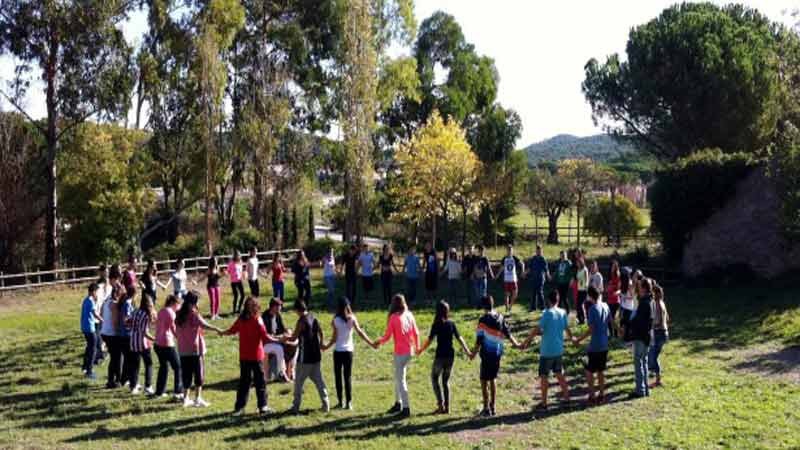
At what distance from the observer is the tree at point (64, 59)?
105ft

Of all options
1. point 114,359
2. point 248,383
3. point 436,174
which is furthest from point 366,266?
point 436,174

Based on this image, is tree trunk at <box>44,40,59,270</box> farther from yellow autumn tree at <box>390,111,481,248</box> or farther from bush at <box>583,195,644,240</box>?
bush at <box>583,195,644,240</box>

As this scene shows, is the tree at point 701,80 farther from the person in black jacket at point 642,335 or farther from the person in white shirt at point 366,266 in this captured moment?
the person in black jacket at point 642,335

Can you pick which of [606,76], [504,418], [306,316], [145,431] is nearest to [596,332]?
[504,418]

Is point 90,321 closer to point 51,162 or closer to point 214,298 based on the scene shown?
point 214,298

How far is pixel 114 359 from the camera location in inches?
541

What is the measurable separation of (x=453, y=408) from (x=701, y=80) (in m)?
31.9

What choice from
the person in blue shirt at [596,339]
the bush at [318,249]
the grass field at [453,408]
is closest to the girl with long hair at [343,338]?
the grass field at [453,408]

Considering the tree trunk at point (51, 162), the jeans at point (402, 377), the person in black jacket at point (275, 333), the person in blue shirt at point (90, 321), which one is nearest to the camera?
the jeans at point (402, 377)

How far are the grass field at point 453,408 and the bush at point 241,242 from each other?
57.4ft

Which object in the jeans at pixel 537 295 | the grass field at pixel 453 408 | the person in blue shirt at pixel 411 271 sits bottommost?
the grass field at pixel 453 408

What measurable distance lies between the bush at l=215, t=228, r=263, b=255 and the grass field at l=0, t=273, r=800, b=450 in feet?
57.4

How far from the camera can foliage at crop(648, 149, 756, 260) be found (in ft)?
89.5

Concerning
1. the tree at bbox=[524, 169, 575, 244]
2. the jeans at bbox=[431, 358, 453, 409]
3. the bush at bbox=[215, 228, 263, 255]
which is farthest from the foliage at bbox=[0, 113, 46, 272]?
the tree at bbox=[524, 169, 575, 244]
